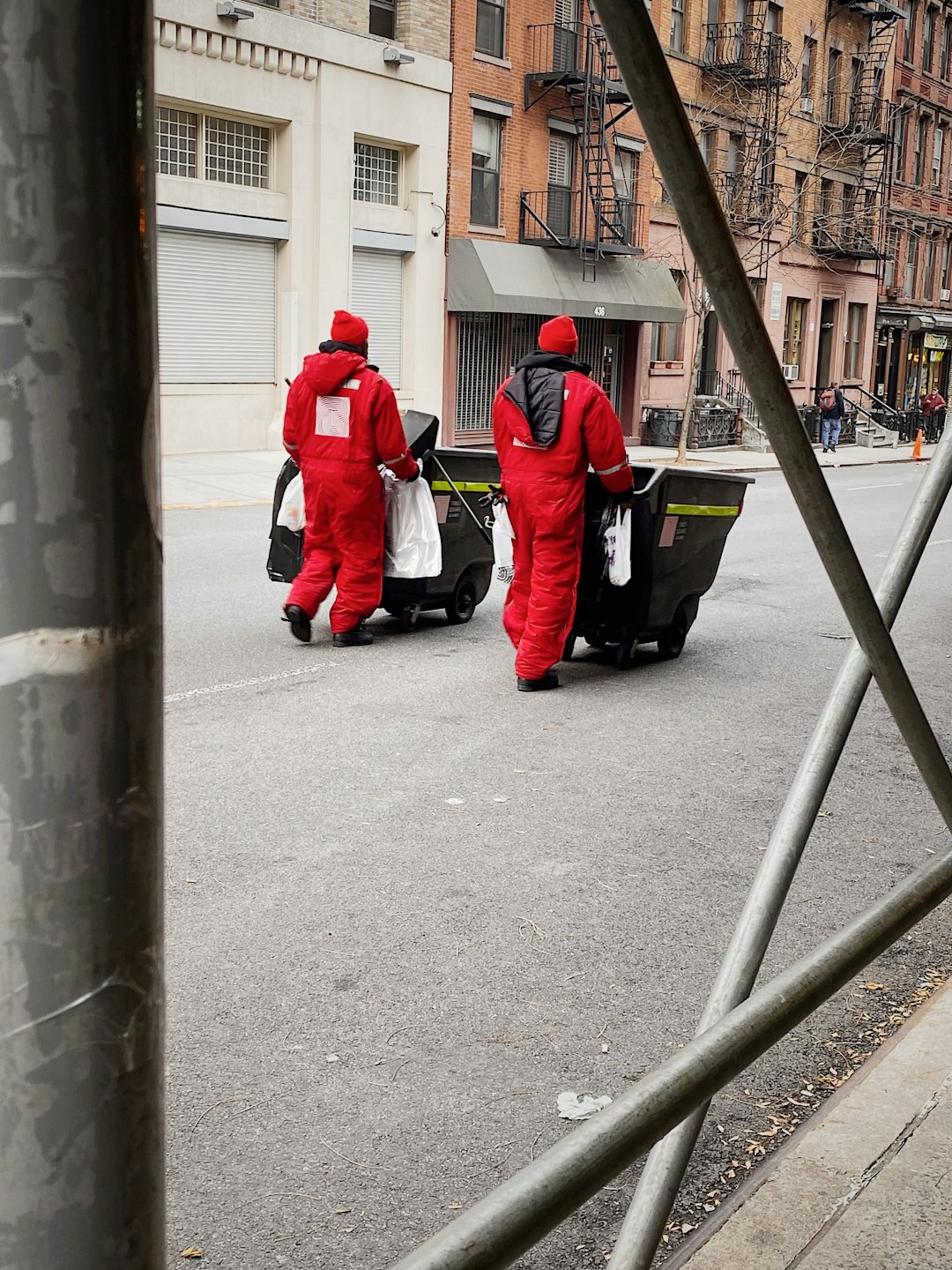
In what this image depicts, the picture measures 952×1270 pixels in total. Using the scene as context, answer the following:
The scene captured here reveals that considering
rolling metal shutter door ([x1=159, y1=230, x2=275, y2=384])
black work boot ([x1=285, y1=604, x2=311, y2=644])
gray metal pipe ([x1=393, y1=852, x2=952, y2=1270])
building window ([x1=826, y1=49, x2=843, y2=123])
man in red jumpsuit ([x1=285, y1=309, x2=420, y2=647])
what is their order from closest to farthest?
1. gray metal pipe ([x1=393, y1=852, x2=952, y2=1270])
2. man in red jumpsuit ([x1=285, y1=309, x2=420, y2=647])
3. black work boot ([x1=285, y1=604, x2=311, y2=644])
4. rolling metal shutter door ([x1=159, y1=230, x2=275, y2=384])
5. building window ([x1=826, y1=49, x2=843, y2=123])

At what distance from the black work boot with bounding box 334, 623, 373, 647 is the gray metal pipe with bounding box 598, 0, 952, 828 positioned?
6.73 metres

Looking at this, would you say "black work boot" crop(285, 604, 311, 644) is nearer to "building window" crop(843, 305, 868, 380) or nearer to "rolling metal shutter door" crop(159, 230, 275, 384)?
"rolling metal shutter door" crop(159, 230, 275, 384)

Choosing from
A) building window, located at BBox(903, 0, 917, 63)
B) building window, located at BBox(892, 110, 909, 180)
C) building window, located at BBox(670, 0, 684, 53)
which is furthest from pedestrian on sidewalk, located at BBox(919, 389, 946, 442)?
building window, located at BBox(670, 0, 684, 53)

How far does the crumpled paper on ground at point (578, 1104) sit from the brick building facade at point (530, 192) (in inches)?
983

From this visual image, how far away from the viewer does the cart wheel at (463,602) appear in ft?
31.6

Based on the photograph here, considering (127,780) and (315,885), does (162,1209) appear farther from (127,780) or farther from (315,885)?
(315,885)

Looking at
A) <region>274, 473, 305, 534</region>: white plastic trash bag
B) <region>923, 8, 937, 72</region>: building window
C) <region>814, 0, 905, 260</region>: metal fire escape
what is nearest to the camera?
<region>274, 473, 305, 534</region>: white plastic trash bag

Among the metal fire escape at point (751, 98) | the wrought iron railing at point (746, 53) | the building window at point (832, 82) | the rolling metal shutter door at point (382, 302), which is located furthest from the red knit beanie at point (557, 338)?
the building window at point (832, 82)

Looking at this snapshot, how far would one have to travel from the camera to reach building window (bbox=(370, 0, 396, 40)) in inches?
1014

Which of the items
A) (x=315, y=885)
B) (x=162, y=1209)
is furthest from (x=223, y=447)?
(x=162, y=1209)

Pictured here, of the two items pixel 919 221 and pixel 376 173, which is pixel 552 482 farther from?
pixel 919 221

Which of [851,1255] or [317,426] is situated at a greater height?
[317,426]

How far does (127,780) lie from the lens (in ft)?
3.38

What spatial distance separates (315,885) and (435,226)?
23.8 metres
